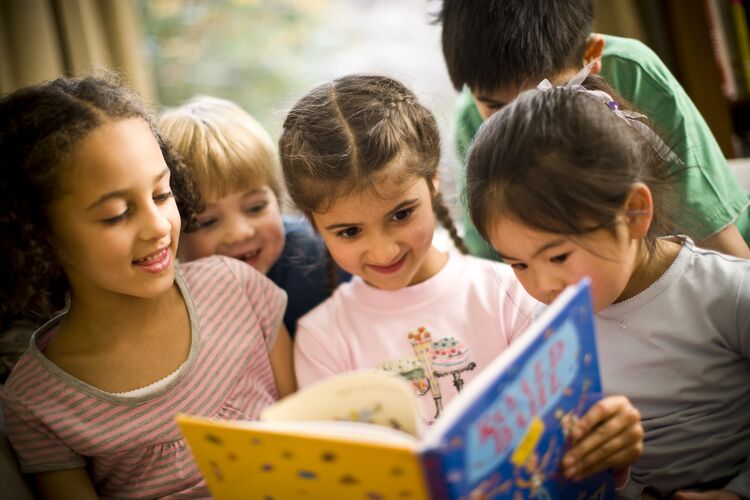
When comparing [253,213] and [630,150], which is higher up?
[630,150]

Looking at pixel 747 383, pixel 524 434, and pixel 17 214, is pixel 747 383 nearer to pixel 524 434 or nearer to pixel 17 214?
pixel 524 434

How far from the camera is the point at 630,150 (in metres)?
0.95

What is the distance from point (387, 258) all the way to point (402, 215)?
0.27ft

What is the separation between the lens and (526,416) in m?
0.73

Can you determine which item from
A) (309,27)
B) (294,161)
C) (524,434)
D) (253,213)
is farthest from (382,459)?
(309,27)

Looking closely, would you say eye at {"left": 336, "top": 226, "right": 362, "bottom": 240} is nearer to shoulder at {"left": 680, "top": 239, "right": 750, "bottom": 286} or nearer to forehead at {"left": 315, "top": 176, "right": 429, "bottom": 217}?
forehead at {"left": 315, "top": 176, "right": 429, "bottom": 217}

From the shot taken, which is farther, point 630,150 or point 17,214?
point 17,214

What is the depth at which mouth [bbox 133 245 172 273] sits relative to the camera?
43.1 inches

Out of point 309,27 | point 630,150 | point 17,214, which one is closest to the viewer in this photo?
point 630,150

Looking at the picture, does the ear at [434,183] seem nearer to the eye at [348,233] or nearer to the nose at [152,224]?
the eye at [348,233]

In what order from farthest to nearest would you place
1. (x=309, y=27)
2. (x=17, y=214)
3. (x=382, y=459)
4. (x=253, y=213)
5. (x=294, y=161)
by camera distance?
(x=309, y=27)
(x=253, y=213)
(x=294, y=161)
(x=17, y=214)
(x=382, y=459)

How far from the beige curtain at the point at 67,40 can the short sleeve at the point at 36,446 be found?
1.10 meters

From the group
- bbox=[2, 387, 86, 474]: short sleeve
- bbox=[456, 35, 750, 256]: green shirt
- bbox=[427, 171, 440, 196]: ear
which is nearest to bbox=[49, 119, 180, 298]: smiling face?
bbox=[2, 387, 86, 474]: short sleeve

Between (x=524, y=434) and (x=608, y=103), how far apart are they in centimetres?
55
